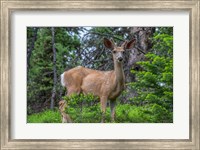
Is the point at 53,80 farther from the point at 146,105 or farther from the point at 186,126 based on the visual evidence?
the point at 186,126

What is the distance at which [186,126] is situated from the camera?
18.8 feet

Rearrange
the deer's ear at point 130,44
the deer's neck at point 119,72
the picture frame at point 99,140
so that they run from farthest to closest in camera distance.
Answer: the deer's neck at point 119,72 < the deer's ear at point 130,44 < the picture frame at point 99,140

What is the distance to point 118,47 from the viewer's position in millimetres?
6004

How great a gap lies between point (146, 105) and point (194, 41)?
2.29 feet

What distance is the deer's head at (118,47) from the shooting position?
19.5ft

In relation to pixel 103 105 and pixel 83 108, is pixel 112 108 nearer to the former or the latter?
pixel 103 105

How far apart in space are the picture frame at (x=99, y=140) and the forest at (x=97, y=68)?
0.62 feet

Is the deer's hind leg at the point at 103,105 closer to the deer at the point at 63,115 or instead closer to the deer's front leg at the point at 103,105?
the deer's front leg at the point at 103,105

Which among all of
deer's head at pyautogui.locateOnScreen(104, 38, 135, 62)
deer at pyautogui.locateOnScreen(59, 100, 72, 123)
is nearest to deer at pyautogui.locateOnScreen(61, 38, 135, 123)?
deer's head at pyautogui.locateOnScreen(104, 38, 135, 62)

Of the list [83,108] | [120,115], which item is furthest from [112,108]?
[83,108]

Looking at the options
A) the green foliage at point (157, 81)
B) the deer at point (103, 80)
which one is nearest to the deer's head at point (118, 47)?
the deer at point (103, 80)

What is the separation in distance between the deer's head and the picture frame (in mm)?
356

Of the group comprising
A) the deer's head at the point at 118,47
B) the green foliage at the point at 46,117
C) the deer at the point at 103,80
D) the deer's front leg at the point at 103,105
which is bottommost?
the green foliage at the point at 46,117

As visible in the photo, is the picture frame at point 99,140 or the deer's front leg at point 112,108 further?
the deer's front leg at point 112,108
